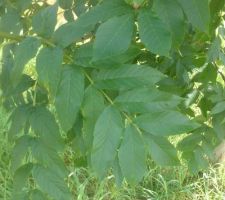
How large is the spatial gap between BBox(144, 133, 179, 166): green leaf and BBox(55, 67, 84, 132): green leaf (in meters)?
0.16

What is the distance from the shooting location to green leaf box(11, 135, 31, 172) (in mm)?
1112

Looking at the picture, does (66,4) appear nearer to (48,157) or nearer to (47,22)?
(47,22)

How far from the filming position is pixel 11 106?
60.9 inches

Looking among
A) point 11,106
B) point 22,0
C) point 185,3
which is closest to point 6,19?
point 22,0

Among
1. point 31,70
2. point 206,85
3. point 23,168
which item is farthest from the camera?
point 31,70

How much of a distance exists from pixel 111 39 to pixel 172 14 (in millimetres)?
131

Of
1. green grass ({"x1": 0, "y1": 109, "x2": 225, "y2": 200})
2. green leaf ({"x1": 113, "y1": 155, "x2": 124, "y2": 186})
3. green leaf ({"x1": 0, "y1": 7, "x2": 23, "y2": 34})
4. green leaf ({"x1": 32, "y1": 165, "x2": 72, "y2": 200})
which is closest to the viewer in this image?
→ green leaf ({"x1": 113, "y1": 155, "x2": 124, "y2": 186})

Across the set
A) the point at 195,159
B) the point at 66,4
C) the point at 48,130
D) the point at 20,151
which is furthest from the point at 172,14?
the point at 195,159

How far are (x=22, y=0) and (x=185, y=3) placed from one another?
0.54 m

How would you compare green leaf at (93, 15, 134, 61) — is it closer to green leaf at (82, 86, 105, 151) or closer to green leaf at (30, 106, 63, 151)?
green leaf at (82, 86, 105, 151)

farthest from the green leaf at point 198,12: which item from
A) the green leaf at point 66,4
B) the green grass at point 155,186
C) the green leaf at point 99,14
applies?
the green grass at point 155,186

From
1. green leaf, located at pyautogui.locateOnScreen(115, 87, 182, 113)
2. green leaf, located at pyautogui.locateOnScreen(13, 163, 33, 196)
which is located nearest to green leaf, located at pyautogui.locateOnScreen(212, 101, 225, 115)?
green leaf, located at pyautogui.locateOnScreen(115, 87, 182, 113)

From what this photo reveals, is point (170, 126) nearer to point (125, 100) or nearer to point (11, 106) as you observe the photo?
point (125, 100)

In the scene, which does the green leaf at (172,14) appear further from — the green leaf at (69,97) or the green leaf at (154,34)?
the green leaf at (69,97)
